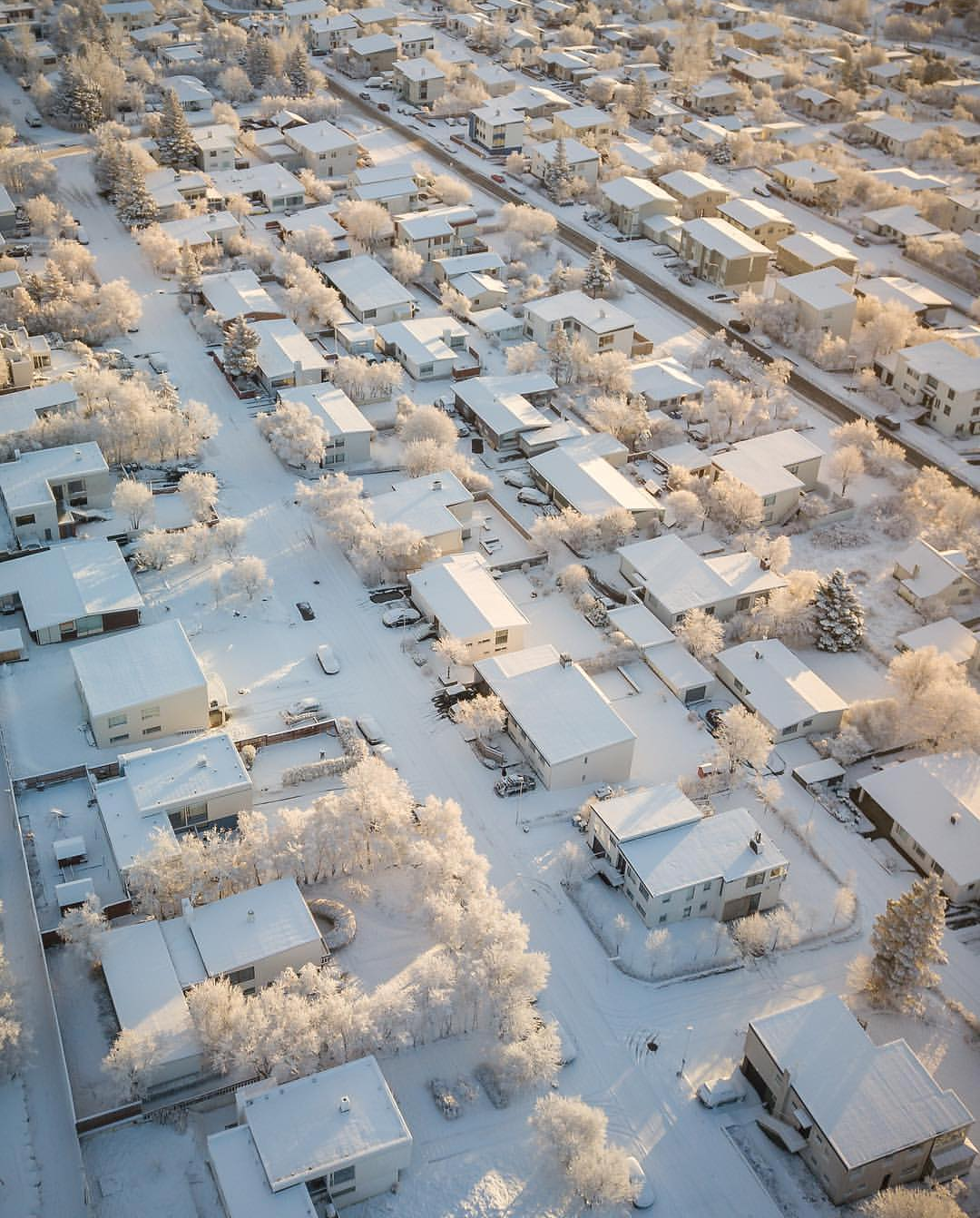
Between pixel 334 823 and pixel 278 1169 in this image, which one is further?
pixel 334 823

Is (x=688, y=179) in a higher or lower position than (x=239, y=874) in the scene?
higher

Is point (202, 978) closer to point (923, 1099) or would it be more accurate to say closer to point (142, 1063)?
point (142, 1063)

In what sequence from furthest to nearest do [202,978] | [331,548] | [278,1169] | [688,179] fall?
[688,179] → [331,548] → [202,978] → [278,1169]

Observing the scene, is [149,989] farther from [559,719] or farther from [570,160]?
[570,160]

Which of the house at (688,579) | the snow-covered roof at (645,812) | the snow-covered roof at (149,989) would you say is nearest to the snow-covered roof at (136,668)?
the snow-covered roof at (149,989)

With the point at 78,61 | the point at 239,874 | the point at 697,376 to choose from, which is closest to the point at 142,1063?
the point at 239,874

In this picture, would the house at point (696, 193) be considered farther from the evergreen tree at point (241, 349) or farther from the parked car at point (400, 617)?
the parked car at point (400, 617)

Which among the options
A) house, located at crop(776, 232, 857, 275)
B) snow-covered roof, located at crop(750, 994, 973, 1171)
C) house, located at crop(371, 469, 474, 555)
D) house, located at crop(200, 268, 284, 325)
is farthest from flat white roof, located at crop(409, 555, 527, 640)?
house, located at crop(776, 232, 857, 275)
